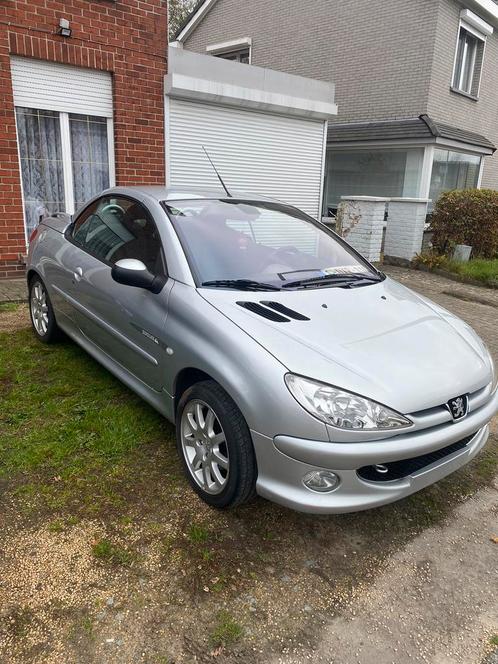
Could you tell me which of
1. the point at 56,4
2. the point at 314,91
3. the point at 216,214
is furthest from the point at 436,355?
the point at 314,91

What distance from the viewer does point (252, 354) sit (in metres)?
2.38

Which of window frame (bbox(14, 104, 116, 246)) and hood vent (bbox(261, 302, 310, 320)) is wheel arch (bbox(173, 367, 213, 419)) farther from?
window frame (bbox(14, 104, 116, 246))

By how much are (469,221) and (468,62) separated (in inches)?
259

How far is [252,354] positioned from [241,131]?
27.3 ft

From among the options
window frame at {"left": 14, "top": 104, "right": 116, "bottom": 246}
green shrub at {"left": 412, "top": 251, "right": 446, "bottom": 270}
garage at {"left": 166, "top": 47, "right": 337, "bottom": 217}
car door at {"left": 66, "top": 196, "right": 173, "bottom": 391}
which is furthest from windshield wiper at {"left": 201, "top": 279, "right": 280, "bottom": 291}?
green shrub at {"left": 412, "top": 251, "right": 446, "bottom": 270}

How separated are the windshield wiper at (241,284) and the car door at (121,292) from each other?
273 millimetres

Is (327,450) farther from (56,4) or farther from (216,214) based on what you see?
(56,4)

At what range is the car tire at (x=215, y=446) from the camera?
2404 millimetres

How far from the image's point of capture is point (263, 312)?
106 inches

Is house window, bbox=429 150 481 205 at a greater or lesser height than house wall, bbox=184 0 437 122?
lesser

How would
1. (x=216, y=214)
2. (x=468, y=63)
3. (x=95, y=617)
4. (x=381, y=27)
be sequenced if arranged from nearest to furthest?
(x=95, y=617) < (x=216, y=214) < (x=381, y=27) < (x=468, y=63)

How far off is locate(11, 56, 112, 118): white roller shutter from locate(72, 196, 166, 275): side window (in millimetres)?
4061

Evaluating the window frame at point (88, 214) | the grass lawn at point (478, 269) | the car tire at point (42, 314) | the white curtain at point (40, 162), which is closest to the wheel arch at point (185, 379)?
→ the window frame at point (88, 214)

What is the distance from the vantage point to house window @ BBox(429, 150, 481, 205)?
13421mm
